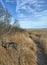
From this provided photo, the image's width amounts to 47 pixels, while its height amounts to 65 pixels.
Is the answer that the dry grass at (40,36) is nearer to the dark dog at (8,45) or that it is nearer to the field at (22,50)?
the field at (22,50)

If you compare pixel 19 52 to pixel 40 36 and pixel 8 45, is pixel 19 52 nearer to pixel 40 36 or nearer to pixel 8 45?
pixel 8 45

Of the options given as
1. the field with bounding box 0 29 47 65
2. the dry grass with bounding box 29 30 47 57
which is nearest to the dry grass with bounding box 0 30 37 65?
the field with bounding box 0 29 47 65

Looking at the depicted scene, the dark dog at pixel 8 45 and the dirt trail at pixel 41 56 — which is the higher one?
the dark dog at pixel 8 45

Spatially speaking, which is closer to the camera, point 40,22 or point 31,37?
point 40,22

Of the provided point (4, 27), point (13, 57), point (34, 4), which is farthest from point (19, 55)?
point (34, 4)

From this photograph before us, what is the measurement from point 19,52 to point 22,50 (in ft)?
0.38

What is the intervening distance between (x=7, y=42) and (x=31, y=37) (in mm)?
637

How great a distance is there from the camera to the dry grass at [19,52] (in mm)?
5258

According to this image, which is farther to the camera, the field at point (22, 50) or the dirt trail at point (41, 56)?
the dirt trail at point (41, 56)

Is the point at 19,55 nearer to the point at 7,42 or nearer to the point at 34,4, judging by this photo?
the point at 7,42

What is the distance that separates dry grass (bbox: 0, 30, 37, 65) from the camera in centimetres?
526

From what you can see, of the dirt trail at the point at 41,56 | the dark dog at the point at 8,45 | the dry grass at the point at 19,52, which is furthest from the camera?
the dirt trail at the point at 41,56

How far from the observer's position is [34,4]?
201 inches

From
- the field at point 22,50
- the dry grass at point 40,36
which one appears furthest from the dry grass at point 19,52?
the dry grass at point 40,36
